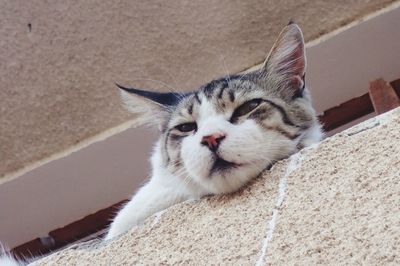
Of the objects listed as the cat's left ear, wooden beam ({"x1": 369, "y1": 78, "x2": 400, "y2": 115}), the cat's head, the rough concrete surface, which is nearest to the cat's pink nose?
the cat's head

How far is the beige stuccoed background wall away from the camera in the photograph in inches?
75.4

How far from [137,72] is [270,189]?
1.02 meters

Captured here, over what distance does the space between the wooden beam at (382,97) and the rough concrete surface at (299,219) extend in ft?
2.33

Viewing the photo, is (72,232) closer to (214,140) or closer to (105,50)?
(105,50)

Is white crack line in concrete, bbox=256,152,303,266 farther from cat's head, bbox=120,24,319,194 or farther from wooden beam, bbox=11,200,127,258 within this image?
wooden beam, bbox=11,200,127,258

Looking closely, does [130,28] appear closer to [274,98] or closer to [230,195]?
[274,98]

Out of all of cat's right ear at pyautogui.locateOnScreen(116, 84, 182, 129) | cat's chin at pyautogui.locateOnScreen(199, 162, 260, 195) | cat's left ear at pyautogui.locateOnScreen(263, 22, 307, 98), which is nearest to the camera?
cat's chin at pyautogui.locateOnScreen(199, 162, 260, 195)

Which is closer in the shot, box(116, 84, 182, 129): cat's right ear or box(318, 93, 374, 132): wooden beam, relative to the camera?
box(116, 84, 182, 129): cat's right ear

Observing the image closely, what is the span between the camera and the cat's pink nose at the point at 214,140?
50.0 inches

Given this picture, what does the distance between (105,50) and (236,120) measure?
2.45ft

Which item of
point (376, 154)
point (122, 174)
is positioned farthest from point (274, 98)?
point (122, 174)

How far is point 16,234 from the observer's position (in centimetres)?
225

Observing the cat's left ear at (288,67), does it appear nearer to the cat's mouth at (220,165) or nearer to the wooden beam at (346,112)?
the cat's mouth at (220,165)

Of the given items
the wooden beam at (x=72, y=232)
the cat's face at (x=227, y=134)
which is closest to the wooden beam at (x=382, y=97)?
the cat's face at (x=227, y=134)
